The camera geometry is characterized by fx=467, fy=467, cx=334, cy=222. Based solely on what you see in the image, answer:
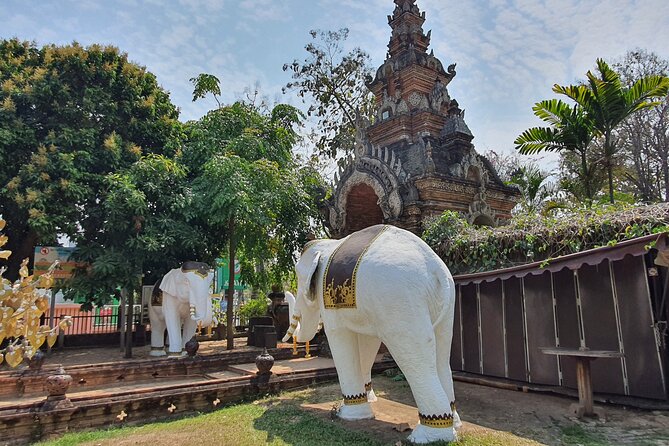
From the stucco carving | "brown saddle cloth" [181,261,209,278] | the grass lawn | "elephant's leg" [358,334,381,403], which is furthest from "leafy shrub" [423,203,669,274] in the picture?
"brown saddle cloth" [181,261,209,278]

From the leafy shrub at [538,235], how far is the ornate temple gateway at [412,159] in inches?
70.4

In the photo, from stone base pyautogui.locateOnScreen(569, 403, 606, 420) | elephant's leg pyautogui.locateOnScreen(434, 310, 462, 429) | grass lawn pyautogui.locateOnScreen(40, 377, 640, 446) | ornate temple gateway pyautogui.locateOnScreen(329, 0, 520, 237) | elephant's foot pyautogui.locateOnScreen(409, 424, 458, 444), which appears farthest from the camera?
ornate temple gateway pyautogui.locateOnScreen(329, 0, 520, 237)

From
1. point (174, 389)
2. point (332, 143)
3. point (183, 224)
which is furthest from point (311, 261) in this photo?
point (332, 143)

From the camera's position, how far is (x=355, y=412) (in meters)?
5.85

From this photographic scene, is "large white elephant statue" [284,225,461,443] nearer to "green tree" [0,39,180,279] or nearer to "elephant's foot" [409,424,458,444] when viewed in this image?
"elephant's foot" [409,424,458,444]

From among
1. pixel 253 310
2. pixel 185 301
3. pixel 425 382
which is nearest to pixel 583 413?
pixel 425 382

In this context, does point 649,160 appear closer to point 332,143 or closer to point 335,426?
point 332,143

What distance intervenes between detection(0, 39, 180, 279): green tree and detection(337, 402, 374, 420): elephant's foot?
8.14 metres

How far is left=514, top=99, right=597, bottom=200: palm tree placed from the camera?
429 inches

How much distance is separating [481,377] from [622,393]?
91.2 inches

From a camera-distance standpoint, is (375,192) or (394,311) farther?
(375,192)

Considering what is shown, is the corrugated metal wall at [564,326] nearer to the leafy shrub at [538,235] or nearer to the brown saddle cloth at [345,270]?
the leafy shrub at [538,235]

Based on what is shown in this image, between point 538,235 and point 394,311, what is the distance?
12.3 feet

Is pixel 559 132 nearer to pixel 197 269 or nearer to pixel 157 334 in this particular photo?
pixel 197 269
